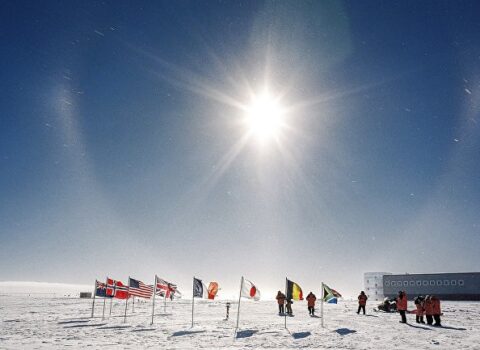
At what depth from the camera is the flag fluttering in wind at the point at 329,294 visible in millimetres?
22530

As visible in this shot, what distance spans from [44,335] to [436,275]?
7319 centimetres

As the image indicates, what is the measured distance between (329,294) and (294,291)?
2.30 metres

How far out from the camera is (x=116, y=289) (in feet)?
93.6

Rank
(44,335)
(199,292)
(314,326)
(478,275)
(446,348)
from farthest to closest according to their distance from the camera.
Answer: (478,275) → (199,292) → (314,326) → (44,335) → (446,348)

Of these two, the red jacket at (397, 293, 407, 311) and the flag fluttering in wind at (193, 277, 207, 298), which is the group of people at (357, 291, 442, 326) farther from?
the flag fluttering in wind at (193, 277, 207, 298)

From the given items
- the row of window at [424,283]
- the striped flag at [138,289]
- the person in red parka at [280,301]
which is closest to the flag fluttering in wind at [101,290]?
the striped flag at [138,289]

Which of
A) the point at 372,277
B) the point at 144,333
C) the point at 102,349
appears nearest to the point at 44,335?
the point at 144,333

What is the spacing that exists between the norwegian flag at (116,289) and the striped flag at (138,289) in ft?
4.74

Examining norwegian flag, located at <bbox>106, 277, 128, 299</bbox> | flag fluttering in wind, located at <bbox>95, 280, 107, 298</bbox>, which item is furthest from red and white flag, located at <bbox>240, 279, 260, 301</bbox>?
flag fluttering in wind, located at <bbox>95, 280, 107, 298</bbox>

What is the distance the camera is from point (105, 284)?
92.7ft

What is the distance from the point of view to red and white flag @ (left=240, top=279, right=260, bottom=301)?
21.4 m

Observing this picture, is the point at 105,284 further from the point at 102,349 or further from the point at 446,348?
the point at 446,348

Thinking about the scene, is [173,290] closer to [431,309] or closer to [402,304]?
[402,304]

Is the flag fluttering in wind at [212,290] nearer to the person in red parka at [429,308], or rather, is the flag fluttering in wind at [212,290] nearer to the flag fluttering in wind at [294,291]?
the flag fluttering in wind at [294,291]
